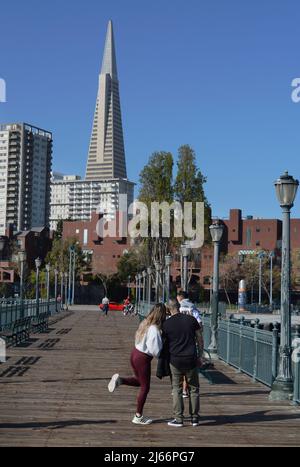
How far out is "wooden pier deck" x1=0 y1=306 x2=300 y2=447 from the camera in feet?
28.7

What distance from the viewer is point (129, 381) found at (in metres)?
10.0

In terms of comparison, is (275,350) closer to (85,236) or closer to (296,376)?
(296,376)

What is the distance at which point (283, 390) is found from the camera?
40.3ft

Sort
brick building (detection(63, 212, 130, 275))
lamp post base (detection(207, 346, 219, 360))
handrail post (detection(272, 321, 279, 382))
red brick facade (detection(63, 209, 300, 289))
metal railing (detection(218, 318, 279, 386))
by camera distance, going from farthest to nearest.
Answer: brick building (detection(63, 212, 130, 275)) → red brick facade (detection(63, 209, 300, 289)) → lamp post base (detection(207, 346, 219, 360)) → metal railing (detection(218, 318, 279, 386)) → handrail post (detection(272, 321, 279, 382))

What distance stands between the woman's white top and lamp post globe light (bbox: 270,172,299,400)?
3.31m

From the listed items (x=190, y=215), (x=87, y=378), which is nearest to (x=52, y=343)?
(x=87, y=378)

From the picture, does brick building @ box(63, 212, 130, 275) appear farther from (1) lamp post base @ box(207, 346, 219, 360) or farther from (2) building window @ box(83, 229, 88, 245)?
(1) lamp post base @ box(207, 346, 219, 360)

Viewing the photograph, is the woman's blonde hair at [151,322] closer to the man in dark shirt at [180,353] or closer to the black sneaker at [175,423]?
the man in dark shirt at [180,353]

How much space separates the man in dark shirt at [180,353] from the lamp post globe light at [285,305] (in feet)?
→ 9.32

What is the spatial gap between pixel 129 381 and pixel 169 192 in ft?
152

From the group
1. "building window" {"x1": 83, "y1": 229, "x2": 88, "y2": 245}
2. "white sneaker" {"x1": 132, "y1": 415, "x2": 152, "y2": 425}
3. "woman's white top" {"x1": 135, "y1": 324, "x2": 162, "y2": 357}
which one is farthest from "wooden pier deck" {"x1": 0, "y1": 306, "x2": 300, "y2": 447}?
"building window" {"x1": 83, "y1": 229, "x2": 88, "y2": 245}

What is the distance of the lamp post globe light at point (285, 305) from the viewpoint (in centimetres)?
1207

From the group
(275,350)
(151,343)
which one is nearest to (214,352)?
(275,350)

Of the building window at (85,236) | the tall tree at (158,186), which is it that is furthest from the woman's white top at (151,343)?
the building window at (85,236)
